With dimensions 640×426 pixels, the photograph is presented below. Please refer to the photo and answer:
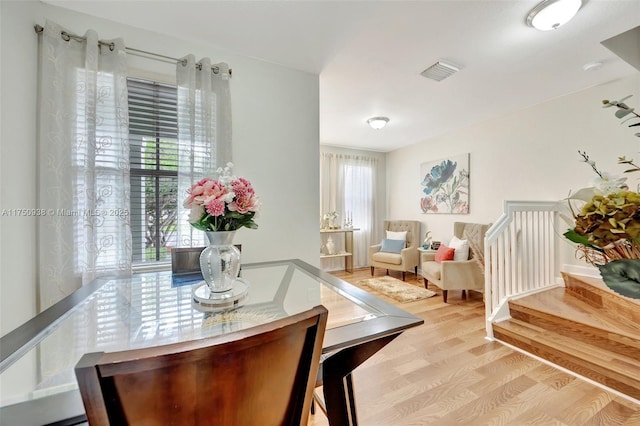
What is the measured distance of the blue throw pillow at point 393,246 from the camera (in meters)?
4.56

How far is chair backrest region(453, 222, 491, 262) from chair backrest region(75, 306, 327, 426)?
356 cm

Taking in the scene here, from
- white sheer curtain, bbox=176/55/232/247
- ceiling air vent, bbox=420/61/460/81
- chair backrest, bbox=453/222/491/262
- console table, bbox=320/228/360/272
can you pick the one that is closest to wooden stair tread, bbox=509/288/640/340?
chair backrest, bbox=453/222/491/262

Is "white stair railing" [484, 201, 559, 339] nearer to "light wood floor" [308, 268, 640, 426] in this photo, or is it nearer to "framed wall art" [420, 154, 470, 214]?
"light wood floor" [308, 268, 640, 426]

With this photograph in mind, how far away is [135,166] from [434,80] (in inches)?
108

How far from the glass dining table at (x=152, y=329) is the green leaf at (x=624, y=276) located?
0.55m

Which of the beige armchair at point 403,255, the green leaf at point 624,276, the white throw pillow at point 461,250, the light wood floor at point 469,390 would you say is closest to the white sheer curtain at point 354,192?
the beige armchair at point 403,255

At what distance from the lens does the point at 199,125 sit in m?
1.95

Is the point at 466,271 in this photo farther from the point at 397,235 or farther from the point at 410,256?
the point at 397,235

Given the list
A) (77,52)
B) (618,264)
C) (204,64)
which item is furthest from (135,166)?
(618,264)

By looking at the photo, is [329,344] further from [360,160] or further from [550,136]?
[360,160]

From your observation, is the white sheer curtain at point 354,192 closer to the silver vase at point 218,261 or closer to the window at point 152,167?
the window at point 152,167

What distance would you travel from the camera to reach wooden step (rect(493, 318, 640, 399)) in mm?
1681

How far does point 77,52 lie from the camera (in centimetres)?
163

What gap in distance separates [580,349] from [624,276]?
2.28m
